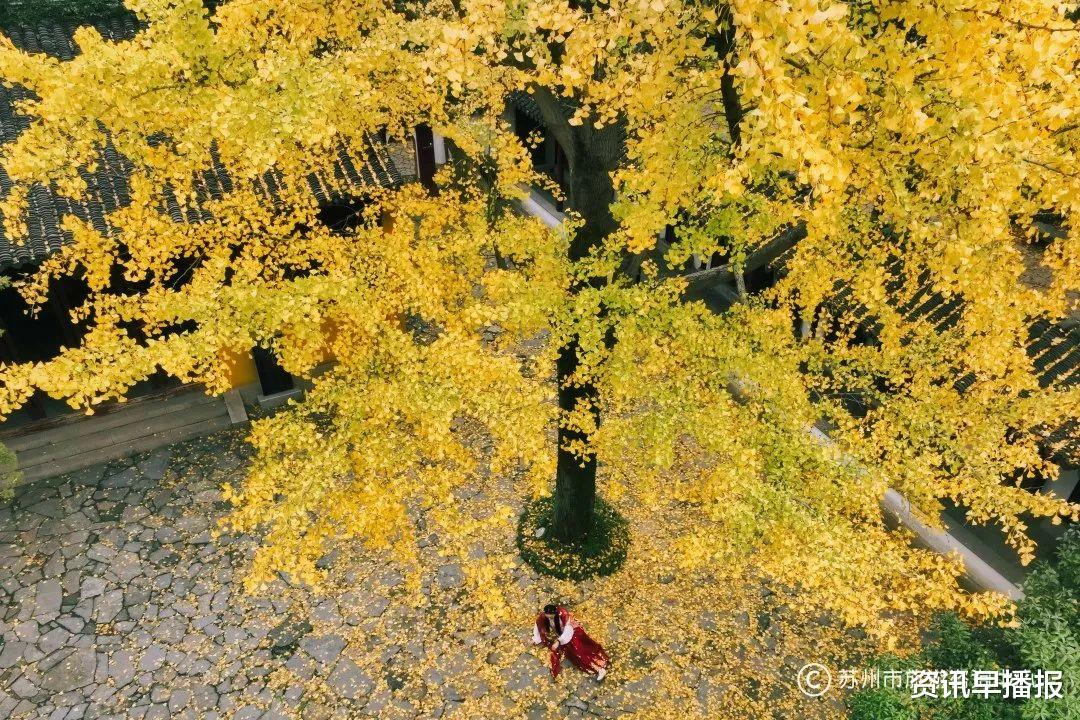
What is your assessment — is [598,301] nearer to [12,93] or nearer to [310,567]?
[310,567]

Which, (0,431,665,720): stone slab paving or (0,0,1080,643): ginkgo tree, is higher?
(0,0,1080,643): ginkgo tree

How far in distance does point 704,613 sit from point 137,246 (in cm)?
1209

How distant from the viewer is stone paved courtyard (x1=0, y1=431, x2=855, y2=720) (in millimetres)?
11141

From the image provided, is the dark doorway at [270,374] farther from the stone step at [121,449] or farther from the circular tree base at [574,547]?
the circular tree base at [574,547]

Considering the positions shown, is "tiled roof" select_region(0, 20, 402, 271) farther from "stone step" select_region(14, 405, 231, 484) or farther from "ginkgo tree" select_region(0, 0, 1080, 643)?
"stone step" select_region(14, 405, 231, 484)

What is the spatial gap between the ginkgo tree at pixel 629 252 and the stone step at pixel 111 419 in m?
6.67

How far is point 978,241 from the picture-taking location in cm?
627

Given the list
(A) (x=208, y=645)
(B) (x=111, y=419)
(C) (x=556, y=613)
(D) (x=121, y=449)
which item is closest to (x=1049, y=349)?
(C) (x=556, y=613)

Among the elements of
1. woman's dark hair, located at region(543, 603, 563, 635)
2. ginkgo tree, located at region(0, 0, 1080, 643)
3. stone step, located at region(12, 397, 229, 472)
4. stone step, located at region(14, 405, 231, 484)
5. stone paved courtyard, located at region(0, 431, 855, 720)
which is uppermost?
ginkgo tree, located at region(0, 0, 1080, 643)

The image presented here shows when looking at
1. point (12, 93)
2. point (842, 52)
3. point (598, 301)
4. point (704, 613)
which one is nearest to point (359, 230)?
point (598, 301)

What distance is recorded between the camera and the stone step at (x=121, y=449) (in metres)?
15.1

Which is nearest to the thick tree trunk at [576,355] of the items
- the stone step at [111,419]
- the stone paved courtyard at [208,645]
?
the stone paved courtyard at [208,645]

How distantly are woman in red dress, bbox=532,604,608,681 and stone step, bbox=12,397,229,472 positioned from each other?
418 inches

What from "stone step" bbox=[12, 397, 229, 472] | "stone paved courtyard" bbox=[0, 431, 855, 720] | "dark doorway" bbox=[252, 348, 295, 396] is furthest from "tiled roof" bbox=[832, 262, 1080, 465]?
"stone step" bbox=[12, 397, 229, 472]
